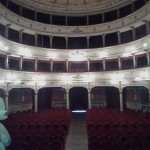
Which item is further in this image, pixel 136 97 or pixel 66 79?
pixel 136 97

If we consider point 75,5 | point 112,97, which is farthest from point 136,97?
point 75,5

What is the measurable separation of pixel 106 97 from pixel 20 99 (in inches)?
437

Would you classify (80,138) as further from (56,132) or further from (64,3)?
(64,3)

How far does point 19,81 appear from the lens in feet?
60.0

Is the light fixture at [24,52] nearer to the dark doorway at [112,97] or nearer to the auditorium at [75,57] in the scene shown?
the auditorium at [75,57]

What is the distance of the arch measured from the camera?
2412 centimetres


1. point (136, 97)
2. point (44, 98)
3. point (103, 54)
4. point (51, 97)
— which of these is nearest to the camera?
point (103, 54)

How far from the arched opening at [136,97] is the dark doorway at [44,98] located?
32.7ft

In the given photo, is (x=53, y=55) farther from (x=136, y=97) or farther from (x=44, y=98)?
(x=136, y=97)

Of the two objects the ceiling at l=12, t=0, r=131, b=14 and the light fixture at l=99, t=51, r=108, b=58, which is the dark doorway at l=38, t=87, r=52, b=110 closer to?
the light fixture at l=99, t=51, r=108, b=58

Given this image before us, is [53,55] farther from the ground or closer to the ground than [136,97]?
farther from the ground

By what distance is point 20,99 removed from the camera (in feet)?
74.0

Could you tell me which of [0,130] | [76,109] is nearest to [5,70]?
[76,109]

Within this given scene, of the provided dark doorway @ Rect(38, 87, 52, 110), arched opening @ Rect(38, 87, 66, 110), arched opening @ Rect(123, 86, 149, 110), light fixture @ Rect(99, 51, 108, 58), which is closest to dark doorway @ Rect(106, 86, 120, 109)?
arched opening @ Rect(123, 86, 149, 110)
